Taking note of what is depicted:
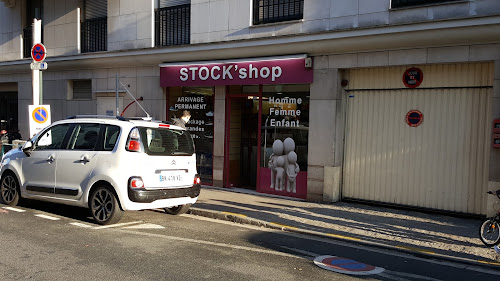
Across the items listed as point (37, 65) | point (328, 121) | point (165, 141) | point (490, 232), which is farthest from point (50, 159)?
point (490, 232)

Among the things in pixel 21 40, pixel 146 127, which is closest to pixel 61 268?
pixel 146 127

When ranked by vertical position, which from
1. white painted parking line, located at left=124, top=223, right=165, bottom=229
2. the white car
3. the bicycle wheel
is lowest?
white painted parking line, located at left=124, top=223, right=165, bottom=229

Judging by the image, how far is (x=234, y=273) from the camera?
550 cm

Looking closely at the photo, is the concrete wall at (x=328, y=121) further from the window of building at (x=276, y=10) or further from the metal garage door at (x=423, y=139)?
the window of building at (x=276, y=10)

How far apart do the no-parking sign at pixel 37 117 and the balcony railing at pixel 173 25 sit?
3.63 m

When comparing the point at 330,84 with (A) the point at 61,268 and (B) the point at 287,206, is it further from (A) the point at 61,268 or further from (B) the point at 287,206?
(A) the point at 61,268

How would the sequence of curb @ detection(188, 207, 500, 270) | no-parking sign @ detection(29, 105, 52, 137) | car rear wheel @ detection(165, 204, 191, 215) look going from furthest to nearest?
1. no-parking sign @ detection(29, 105, 52, 137)
2. car rear wheel @ detection(165, 204, 191, 215)
3. curb @ detection(188, 207, 500, 270)

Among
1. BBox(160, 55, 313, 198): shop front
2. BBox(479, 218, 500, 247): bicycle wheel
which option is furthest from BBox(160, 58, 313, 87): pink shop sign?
BBox(479, 218, 500, 247): bicycle wheel

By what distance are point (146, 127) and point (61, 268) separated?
10.0ft

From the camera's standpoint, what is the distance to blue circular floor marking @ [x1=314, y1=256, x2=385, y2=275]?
5836 millimetres

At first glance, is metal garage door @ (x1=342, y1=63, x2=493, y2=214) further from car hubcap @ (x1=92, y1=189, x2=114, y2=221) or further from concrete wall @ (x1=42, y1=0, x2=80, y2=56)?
concrete wall @ (x1=42, y1=0, x2=80, y2=56)

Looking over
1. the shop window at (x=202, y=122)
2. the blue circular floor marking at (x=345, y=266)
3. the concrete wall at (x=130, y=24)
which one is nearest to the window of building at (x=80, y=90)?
the concrete wall at (x=130, y=24)

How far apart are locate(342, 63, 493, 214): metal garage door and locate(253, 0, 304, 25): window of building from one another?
2014mm

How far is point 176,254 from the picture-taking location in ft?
20.5
